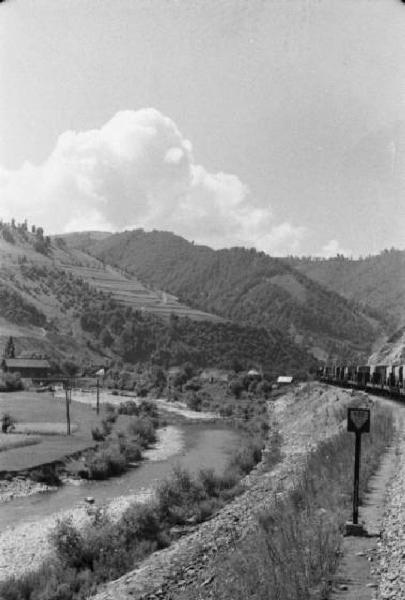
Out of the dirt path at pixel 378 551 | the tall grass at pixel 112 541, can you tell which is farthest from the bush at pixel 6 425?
the dirt path at pixel 378 551

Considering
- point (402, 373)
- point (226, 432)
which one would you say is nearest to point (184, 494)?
point (402, 373)

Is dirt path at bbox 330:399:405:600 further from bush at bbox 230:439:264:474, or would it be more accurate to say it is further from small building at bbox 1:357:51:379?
small building at bbox 1:357:51:379

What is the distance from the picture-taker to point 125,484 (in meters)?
34.3

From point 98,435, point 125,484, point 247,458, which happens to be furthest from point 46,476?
point 98,435

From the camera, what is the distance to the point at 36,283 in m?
191

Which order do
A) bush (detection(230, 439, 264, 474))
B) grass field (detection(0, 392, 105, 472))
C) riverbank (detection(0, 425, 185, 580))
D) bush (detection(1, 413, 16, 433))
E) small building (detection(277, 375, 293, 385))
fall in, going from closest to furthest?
riverbank (detection(0, 425, 185, 580))
bush (detection(230, 439, 264, 474))
grass field (detection(0, 392, 105, 472))
bush (detection(1, 413, 16, 433))
small building (detection(277, 375, 293, 385))

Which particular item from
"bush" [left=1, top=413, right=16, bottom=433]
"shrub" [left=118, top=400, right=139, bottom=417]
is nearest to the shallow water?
"bush" [left=1, top=413, right=16, bottom=433]

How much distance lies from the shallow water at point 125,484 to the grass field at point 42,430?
4.68m

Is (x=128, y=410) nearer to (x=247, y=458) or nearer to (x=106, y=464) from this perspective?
(x=106, y=464)

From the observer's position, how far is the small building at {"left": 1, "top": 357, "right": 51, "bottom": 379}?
112 m

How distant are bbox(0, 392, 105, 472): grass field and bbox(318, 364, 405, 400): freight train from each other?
21.4 meters

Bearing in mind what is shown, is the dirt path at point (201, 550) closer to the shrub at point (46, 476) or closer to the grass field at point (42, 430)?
the shrub at point (46, 476)

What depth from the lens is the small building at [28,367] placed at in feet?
369

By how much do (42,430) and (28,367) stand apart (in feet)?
214
